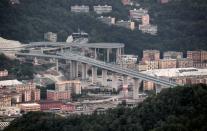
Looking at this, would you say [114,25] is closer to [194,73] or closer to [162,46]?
[162,46]

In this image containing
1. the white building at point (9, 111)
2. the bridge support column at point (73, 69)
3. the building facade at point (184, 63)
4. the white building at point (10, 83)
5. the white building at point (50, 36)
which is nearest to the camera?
the white building at point (9, 111)

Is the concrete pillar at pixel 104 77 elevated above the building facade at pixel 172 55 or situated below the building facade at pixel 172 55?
below

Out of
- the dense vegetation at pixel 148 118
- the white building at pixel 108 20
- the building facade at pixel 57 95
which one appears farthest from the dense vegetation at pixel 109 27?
the dense vegetation at pixel 148 118

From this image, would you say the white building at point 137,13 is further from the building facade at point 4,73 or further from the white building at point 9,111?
the white building at point 9,111

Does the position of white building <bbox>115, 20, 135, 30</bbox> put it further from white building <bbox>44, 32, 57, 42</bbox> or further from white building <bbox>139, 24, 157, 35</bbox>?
white building <bbox>44, 32, 57, 42</bbox>

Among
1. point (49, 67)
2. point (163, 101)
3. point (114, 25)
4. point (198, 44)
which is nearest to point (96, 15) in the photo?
point (114, 25)

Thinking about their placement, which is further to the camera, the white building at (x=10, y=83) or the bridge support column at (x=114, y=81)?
the bridge support column at (x=114, y=81)

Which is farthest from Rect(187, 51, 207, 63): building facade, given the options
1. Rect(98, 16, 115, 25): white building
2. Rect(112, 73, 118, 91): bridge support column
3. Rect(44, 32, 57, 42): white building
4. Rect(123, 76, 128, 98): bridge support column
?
Rect(44, 32, 57, 42): white building
